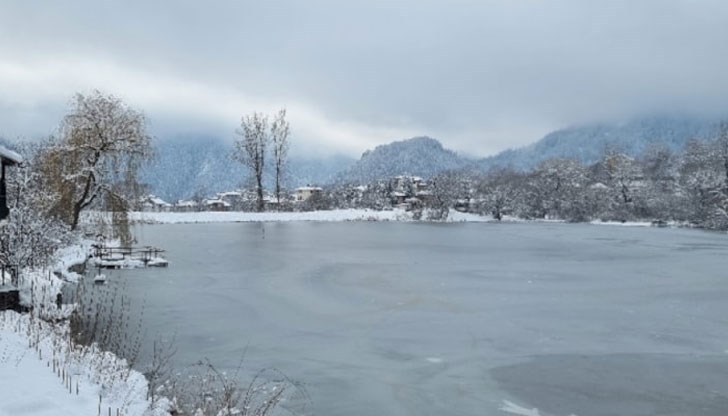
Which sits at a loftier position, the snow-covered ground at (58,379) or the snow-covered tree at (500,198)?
the snow-covered tree at (500,198)

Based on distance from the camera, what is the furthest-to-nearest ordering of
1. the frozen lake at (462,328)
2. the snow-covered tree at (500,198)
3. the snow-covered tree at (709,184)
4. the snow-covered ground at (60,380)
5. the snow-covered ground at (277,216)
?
the snow-covered tree at (500,198)
the snow-covered ground at (277,216)
the snow-covered tree at (709,184)
the frozen lake at (462,328)
the snow-covered ground at (60,380)

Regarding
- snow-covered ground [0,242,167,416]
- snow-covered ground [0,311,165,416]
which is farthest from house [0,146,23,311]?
snow-covered ground [0,311,165,416]

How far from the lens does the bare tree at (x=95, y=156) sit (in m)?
22.7

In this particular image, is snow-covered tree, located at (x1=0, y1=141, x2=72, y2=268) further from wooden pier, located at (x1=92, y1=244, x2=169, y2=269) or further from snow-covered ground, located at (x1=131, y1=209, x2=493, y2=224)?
snow-covered ground, located at (x1=131, y1=209, x2=493, y2=224)

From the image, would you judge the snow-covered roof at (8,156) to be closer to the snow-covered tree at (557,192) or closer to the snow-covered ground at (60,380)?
the snow-covered ground at (60,380)

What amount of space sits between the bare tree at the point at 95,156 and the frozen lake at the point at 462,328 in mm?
3904

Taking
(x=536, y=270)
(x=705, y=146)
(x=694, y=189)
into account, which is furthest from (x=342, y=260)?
(x=705, y=146)

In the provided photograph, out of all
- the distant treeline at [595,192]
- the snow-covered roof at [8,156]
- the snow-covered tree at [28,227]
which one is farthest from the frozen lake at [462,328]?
the distant treeline at [595,192]

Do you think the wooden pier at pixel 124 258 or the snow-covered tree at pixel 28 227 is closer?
the snow-covered tree at pixel 28 227

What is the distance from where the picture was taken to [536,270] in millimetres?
22188

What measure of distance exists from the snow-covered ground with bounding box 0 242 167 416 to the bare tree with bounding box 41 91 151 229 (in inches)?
576

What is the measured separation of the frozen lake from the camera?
854 centimetres

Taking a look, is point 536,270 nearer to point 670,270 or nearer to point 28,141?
point 670,270

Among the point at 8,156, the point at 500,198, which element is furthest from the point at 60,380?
the point at 500,198
